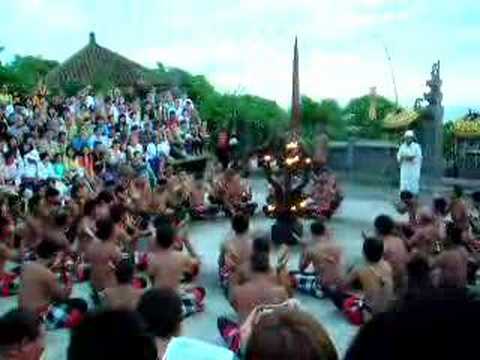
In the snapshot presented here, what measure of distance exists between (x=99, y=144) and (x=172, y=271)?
1100cm

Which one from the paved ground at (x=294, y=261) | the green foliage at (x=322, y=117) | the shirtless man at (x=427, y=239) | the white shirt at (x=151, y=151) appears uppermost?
the green foliage at (x=322, y=117)

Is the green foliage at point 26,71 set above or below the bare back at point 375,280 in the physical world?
above

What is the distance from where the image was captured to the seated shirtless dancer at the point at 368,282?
857cm

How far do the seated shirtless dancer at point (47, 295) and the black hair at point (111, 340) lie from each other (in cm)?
553

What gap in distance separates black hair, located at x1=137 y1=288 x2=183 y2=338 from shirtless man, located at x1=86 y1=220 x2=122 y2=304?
14.7 feet

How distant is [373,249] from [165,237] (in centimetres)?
199

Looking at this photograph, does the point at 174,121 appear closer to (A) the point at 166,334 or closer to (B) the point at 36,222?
(B) the point at 36,222

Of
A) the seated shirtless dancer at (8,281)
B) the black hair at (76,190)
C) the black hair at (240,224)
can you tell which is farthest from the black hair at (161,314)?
the black hair at (76,190)

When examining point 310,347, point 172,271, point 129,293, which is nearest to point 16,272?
point 172,271

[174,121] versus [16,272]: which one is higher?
[174,121]

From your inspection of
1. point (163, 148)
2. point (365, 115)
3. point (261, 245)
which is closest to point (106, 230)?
point (261, 245)

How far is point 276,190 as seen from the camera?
13.6 meters

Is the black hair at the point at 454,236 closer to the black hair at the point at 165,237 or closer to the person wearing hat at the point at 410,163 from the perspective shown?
the black hair at the point at 165,237

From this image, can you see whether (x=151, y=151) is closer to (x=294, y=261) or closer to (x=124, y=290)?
(x=294, y=261)
